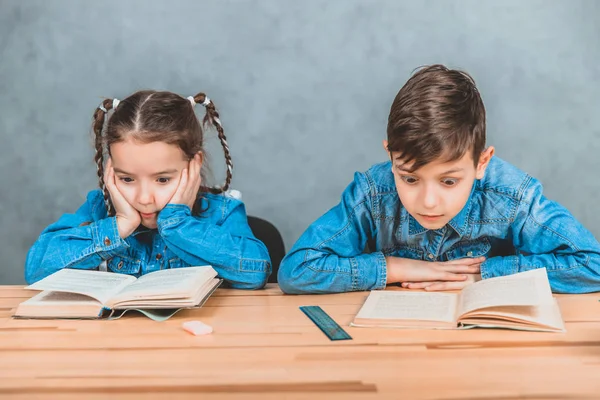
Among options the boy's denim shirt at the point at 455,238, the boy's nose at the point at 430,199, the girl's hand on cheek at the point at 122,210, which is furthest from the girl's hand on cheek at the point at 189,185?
the boy's nose at the point at 430,199

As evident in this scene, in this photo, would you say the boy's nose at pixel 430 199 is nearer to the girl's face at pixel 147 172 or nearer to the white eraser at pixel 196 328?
the white eraser at pixel 196 328

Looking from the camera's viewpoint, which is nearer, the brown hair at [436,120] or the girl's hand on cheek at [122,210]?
the brown hair at [436,120]

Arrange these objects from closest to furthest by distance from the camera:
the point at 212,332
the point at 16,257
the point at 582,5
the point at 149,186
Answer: the point at 212,332 → the point at 149,186 → the point at 582,5 → the point at 16,257

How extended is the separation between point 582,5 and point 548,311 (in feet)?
5.27

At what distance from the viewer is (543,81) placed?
8.57ft

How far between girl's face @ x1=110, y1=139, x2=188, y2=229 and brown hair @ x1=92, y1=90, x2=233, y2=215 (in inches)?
0.8

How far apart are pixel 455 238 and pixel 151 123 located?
861 mm

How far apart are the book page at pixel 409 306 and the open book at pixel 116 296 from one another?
376mm

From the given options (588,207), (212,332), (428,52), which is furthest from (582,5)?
(212,332)

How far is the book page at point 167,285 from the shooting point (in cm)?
149

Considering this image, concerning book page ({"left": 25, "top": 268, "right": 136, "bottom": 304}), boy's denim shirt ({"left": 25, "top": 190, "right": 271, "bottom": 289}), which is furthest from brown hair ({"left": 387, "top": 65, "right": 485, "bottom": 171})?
book page ({"left": 25, "top": 268, "right": 136, "bottom": 304})

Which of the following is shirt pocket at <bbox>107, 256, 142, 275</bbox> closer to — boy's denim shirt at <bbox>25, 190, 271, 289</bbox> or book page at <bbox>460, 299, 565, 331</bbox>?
boy's denim shirt at <bbox>25, 190, 271, 289</bbox>

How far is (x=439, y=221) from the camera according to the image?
165 centimetres

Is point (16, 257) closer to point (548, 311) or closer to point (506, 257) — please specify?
point (506, 257)
